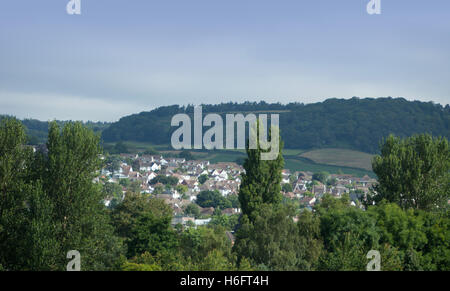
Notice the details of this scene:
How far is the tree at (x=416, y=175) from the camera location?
24.5 metres

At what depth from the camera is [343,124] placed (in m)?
166

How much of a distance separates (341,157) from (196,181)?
42.5 metres

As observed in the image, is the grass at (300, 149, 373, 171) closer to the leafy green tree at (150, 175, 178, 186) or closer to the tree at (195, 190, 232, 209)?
the leafy green tree at (150, 175, 178, 186)

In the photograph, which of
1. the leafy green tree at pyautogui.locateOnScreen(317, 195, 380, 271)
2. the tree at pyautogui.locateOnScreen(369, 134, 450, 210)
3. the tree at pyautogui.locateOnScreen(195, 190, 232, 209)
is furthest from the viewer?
the tree at pyautogui.locateOnScreen(195, 190, 232, 209)

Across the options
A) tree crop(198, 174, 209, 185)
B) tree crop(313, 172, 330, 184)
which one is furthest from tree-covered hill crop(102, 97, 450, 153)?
tree crop(198, 174, 209, 185)

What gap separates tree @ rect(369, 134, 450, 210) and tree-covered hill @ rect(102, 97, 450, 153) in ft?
384

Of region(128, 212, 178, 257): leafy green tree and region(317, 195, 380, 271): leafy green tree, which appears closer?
region(317, 195, 380, 271): leafy green tree

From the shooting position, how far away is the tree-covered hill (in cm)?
15262

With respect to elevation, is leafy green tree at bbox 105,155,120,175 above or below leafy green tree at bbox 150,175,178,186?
above

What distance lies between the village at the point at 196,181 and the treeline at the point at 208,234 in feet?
161

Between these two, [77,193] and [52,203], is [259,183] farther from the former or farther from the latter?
[52,203]

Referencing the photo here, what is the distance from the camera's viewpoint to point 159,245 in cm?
2294

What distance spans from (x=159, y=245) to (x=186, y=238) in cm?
443

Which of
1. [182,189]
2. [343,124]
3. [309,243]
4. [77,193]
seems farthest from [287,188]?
[343,124]
